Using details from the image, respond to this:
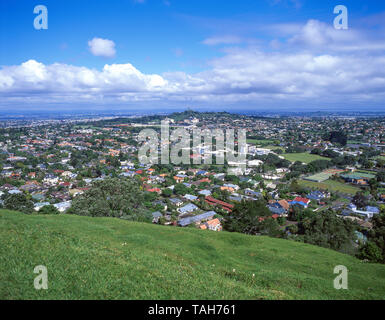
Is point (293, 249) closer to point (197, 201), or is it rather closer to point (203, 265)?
point (203, 265)

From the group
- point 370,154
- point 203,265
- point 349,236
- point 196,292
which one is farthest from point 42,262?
point 370,154

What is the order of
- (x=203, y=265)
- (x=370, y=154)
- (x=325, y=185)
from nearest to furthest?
1. (x=203, y=265)
2. (x=325, y=185)
3. (x=370, y=154)

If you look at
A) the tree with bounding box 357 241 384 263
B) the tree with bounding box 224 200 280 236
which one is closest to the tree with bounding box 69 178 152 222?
the tree with bounding box 224 200 280 236

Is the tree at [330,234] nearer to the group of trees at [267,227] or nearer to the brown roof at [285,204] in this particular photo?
the group of trees at [267,227]

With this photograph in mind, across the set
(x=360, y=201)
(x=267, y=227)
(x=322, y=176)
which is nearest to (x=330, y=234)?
(x=267, y=227)

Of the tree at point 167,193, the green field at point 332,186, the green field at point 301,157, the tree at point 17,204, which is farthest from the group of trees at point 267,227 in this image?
the green field at point 301,157

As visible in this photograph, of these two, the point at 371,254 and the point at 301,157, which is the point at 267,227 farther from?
the point at 301,157

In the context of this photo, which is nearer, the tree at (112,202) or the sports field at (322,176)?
the tree at (112,202)
